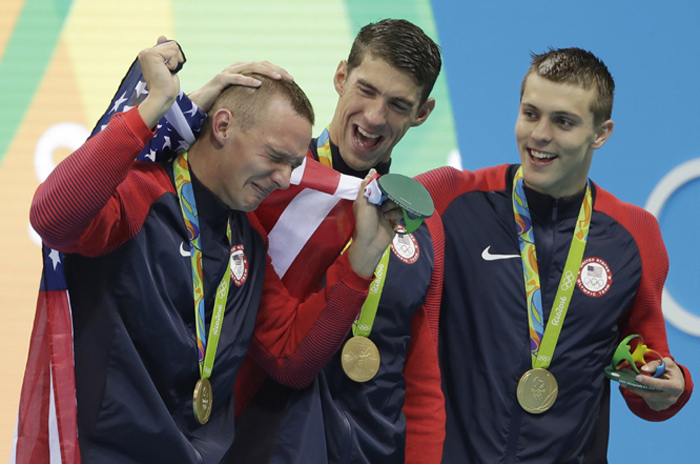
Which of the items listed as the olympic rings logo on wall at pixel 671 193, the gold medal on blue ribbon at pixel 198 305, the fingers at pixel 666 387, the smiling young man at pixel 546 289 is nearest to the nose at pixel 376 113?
the smiling young man at pixel 546 289

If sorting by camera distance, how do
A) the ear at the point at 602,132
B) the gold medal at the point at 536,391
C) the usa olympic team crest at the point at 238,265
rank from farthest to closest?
the ear at the point at 602,132
the gold medal at the point at 536,391
the usa olympic team crest at the point at 238,265

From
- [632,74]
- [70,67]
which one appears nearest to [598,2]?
[632,74]

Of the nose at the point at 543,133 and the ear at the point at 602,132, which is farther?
the ear at the point at 602,132

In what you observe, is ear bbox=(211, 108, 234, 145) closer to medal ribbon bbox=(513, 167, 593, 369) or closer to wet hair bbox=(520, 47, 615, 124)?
medal ribbon bbox=(513, 167, 593, 369)

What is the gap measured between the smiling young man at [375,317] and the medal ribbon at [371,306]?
0.02 m

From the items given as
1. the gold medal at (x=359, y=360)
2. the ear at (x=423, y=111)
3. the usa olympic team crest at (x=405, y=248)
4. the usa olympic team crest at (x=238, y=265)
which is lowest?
the gold medal at (x=359, y=360)

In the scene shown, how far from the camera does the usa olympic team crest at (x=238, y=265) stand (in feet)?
6.63

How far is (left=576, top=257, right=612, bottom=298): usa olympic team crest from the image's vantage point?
2.56 m

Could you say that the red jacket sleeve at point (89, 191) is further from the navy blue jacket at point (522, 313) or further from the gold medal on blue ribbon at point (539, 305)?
the gold medal on blue ribbon at point (539, 305)

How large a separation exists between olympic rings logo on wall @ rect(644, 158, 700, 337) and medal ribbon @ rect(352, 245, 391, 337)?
2296 mm

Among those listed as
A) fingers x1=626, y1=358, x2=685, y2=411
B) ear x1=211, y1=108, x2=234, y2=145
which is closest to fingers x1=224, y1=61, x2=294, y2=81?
ear x1=211, y1=108, x2=234, y2=145

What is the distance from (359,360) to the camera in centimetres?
219

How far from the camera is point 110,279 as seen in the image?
1.75 m

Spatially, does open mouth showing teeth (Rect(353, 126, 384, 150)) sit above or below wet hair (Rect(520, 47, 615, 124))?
below
